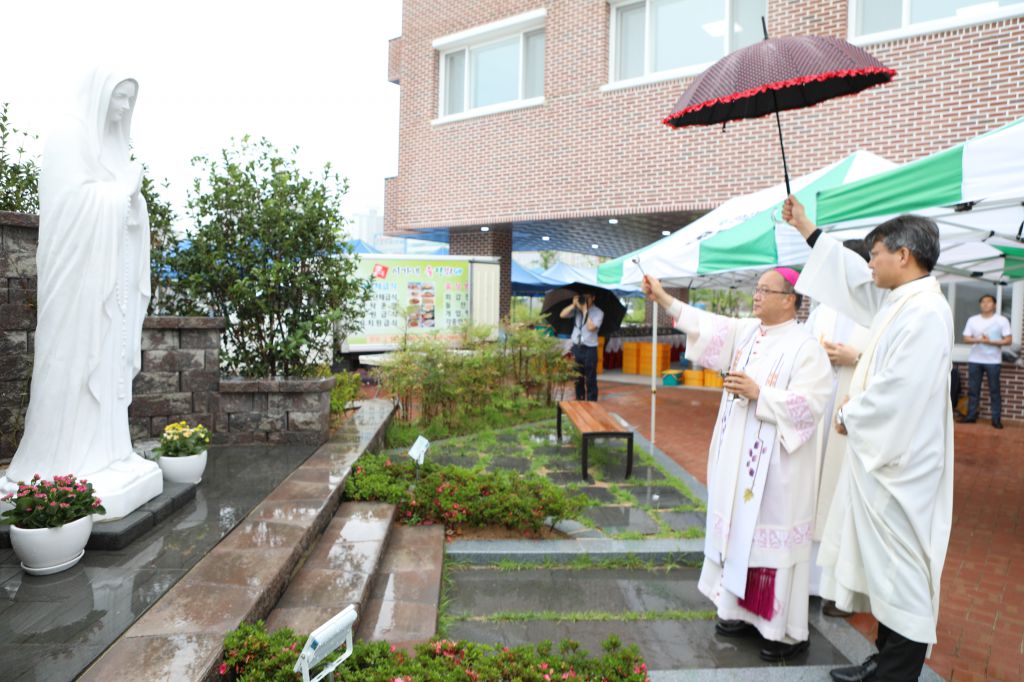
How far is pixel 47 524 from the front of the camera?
301 cm

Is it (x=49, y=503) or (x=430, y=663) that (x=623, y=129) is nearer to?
(x=49, y=503)

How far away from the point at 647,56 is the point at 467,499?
31.5 feet

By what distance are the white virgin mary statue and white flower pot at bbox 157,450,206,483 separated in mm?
560

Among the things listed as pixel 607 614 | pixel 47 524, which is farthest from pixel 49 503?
pixel 607 614

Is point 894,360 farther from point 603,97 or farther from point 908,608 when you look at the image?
point 603,97

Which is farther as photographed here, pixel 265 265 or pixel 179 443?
pixel 265 265

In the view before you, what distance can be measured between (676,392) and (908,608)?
32.8 ft

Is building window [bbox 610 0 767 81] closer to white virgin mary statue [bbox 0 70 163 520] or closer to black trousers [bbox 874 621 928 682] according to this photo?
white virgin mary statue [bbox 0 70 163 520]

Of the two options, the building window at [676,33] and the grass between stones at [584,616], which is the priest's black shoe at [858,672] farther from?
the building window at [676,33]

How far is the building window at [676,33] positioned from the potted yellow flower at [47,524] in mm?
10727

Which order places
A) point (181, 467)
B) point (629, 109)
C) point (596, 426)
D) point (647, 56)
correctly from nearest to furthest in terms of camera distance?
point (181, 467)
point (596, 426)
point (647, 56)
point (629, 109)

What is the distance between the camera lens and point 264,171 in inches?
249

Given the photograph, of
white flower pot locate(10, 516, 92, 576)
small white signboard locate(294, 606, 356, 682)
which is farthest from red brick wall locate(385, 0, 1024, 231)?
small white signboard locate(294, 606, 356, 682)

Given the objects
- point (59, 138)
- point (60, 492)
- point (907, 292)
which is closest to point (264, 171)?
point (59, 138)
